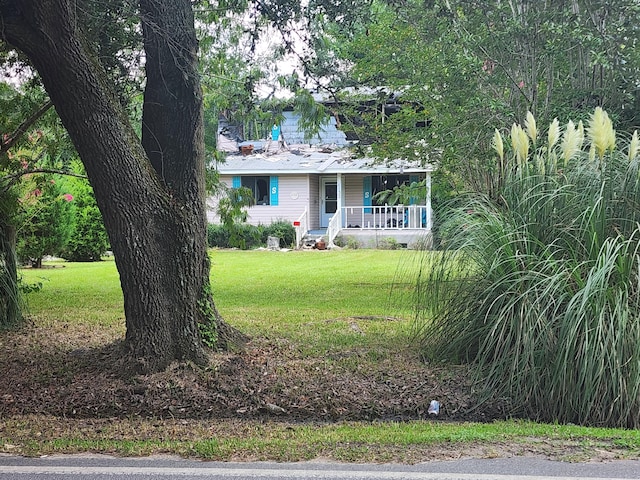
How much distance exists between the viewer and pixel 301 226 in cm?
3034

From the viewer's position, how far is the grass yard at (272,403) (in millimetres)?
5324

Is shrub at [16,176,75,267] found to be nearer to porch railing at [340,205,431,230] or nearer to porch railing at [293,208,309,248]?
porch railing at [293,208,309,248]

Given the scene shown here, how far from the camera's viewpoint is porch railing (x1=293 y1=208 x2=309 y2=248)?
29478 millimetres

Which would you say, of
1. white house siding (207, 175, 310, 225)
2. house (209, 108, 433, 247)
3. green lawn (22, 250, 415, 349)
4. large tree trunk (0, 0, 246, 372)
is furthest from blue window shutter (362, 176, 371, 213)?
large tree trunk (0, 0, 246, 372)

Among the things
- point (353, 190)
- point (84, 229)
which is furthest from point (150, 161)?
point (353, 190)

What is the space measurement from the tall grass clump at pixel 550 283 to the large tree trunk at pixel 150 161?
8.38ft

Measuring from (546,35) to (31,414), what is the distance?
8429 millimetres

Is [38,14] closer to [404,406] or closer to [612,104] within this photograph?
[404,406]

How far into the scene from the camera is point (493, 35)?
11023 mm

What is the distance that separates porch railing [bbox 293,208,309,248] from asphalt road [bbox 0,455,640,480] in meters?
24.2

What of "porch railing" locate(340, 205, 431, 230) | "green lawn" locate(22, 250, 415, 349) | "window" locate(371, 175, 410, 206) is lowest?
"green lawn" locate(22, 250, 415, 349)

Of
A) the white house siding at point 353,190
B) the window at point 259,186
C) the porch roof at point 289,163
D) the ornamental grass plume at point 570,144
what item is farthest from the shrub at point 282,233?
the ornamental grass plume at point 570,144

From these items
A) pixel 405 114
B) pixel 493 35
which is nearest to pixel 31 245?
pixel 405 114

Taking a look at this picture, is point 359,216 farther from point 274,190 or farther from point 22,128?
point 22,128
